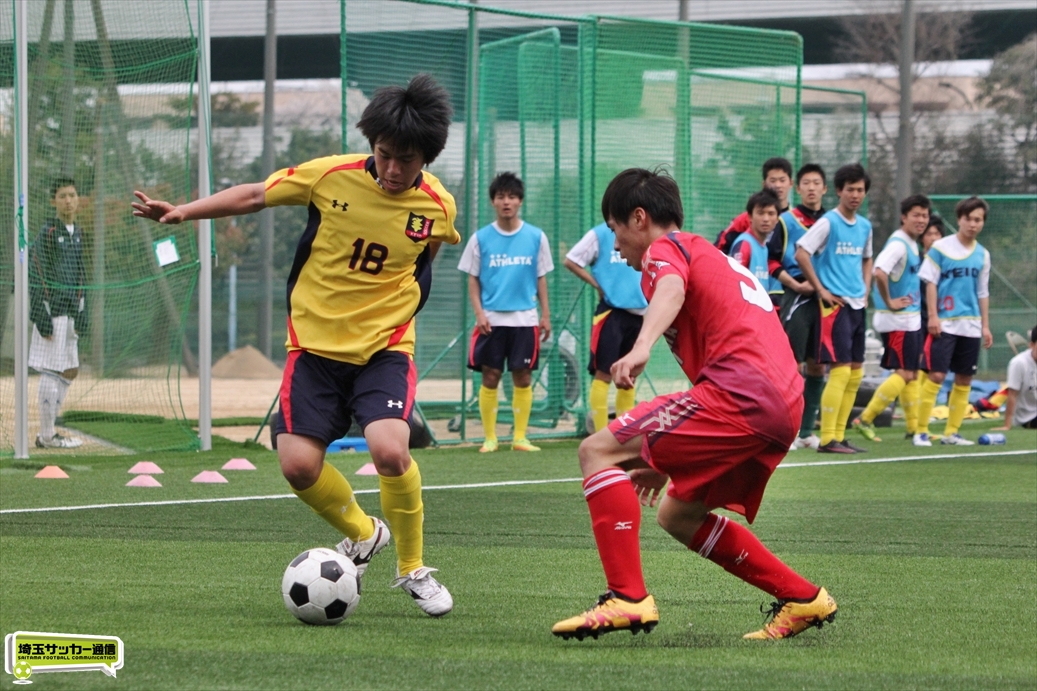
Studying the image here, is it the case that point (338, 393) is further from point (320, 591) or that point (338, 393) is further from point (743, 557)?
point (743, 557)

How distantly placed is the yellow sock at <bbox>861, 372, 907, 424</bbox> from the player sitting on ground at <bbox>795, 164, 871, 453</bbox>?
3.28 ft

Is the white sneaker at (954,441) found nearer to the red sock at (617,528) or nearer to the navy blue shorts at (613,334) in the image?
the navy blue shorts at (613,334)

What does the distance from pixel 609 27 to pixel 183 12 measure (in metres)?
4.36

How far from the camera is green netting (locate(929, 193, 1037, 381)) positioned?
59.4ft

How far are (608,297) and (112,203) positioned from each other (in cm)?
413

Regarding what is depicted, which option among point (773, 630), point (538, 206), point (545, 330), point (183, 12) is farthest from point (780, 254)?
point (773, 630)

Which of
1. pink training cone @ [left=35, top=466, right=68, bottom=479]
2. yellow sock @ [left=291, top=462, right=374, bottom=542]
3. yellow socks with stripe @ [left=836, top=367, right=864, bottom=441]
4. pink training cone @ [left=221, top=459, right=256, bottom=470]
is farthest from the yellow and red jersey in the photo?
yellow socks with stripe @ [left=836, top=367, right=864, bottom=441]

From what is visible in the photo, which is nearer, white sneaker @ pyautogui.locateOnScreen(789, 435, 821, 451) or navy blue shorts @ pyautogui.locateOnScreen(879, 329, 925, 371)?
white sneaker @ pyautogui.locateOnScreen(789, 435, 821, 451)

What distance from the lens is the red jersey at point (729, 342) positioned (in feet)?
13.3

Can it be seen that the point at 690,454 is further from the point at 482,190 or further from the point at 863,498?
the point at 482,190

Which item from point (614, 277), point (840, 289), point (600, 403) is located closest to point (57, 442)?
point (600, 403)

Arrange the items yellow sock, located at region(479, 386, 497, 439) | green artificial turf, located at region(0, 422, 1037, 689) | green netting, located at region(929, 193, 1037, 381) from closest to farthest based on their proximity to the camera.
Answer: green artificial turf, located at region(0, 422, 1037, 689) → yellow sock, located at region(479, 386, 497, 439) → green netting, located at region(929, 193, 1037, 381)

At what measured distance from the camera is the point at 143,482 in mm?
8367

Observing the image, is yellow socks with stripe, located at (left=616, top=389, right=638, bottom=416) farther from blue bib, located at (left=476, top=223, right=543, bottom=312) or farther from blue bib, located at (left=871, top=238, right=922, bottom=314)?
blue bib, located at (left=871, top=238, right=922, bottom=314)
